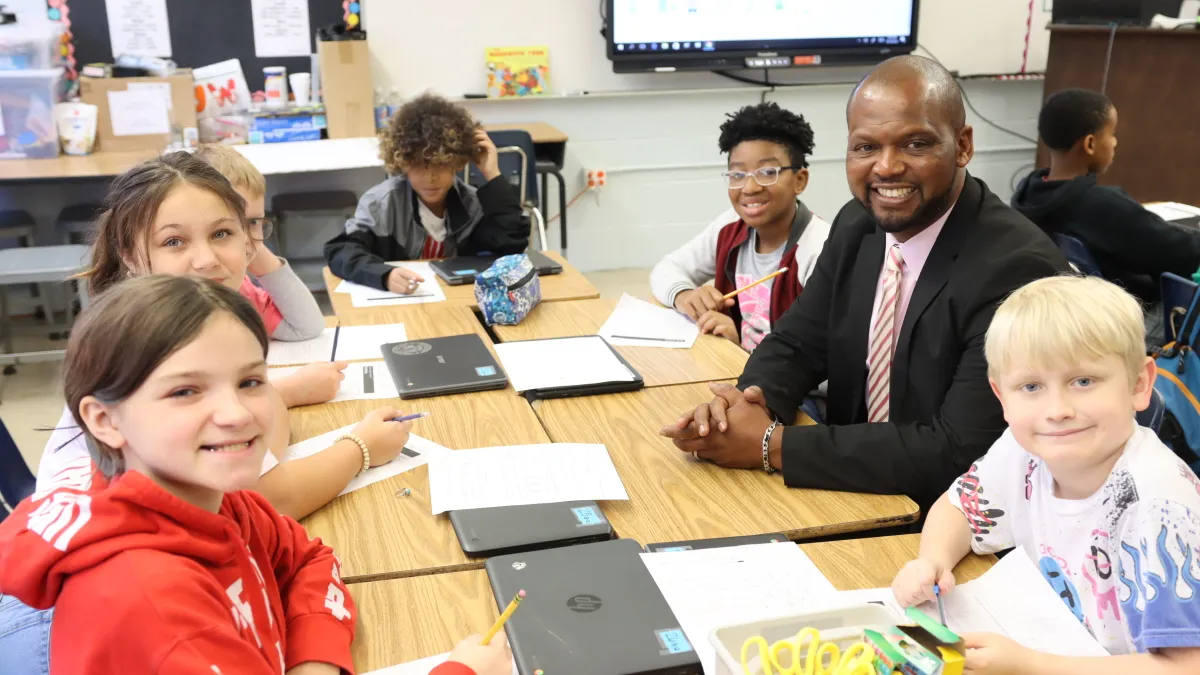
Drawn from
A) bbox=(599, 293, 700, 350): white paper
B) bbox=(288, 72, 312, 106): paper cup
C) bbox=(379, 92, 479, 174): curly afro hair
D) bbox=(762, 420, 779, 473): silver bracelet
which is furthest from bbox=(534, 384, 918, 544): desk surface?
bbox=(288, 72, 312, 106): paper cup

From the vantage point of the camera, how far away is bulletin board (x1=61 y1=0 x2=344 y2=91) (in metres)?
4.71

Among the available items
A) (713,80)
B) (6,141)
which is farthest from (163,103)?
(713,80)

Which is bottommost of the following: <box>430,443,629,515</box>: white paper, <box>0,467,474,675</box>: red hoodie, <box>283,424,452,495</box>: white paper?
<box>283,424,452,495</box>: white paper

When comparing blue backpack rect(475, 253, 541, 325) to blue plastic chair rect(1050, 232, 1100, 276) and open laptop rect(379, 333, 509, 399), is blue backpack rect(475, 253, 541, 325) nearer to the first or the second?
open laptop rect(379, 333, 509, 399)

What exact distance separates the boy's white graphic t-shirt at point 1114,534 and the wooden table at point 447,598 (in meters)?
0.08

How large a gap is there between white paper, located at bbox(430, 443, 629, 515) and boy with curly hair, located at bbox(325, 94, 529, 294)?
1.38 m

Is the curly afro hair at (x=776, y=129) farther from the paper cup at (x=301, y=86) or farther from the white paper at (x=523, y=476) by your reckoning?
the paper cup at (x=301, y=86)

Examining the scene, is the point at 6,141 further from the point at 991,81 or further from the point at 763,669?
the point at 991,81

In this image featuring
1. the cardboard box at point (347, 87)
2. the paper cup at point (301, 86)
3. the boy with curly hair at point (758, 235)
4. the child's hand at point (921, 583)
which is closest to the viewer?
the child's hand at point (921, 583)

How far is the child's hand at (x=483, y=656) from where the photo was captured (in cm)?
104

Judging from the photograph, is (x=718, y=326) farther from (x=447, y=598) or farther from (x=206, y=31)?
(x=206, y=31)

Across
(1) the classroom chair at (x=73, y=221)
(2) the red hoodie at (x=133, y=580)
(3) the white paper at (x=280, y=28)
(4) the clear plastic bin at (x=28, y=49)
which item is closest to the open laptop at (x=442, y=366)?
(2) the red hoodie at (x=133, y=580)

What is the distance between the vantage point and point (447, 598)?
1.26 meters

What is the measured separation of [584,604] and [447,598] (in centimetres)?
19
